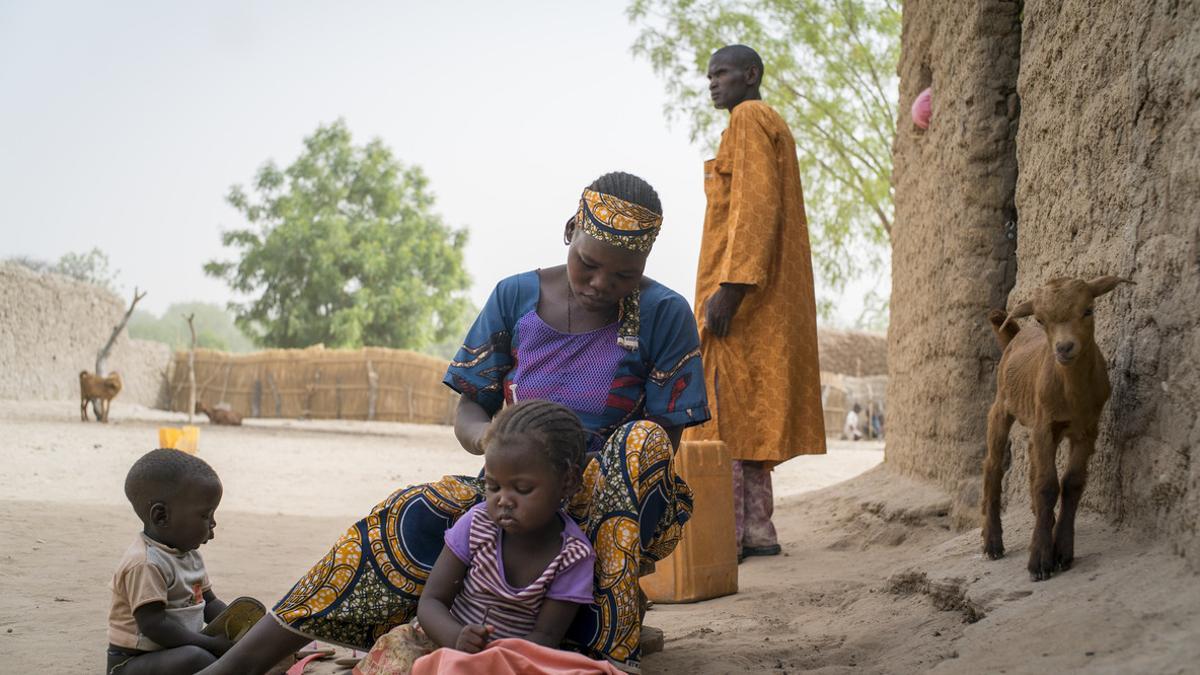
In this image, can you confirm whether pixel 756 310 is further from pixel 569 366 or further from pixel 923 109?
pixel 569 366

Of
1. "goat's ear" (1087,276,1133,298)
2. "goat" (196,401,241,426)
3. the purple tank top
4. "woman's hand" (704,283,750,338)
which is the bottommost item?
"goat" (196,401,241,426)

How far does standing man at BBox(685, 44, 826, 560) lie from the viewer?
5.18 m

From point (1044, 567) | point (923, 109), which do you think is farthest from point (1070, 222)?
point (923, 109)

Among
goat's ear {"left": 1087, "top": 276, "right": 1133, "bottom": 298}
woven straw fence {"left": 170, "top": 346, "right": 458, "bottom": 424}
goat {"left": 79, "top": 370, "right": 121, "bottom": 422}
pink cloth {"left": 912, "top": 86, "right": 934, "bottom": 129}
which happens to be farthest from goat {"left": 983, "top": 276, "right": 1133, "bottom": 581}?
woven straw fence {"left": 170, "top": 346, "right": 458, "bottom": 424}

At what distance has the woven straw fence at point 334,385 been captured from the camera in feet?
81.4

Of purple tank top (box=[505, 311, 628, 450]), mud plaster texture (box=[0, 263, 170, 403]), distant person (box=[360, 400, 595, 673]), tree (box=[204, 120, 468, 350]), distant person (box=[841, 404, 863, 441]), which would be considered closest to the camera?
distant person (box=[360, 400, 595, 673])

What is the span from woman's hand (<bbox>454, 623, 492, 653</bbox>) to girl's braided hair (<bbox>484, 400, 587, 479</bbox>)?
43cm

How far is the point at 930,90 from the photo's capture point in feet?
19.4

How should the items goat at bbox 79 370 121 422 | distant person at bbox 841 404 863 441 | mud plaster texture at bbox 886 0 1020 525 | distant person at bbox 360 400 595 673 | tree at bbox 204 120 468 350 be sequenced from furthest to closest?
tree at bbox 204 120 468 350 → distant person at bbox 841 404 863 441 → goat at bbox 79 370 121 422 → mud plaster texture at bbox 886 0 1020 525 → distant person at bbox 360 400 595 673

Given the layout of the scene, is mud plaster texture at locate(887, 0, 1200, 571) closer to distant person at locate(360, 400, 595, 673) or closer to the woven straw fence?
distant person at locate(360, 400, 595, 673)

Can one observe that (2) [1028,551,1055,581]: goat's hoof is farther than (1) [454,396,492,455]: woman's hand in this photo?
No

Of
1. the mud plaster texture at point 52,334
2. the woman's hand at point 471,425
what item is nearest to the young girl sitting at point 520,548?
the woman's hand at point 471,425

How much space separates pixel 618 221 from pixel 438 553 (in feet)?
3.47

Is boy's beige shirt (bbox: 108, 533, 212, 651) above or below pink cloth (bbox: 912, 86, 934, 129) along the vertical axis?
below
